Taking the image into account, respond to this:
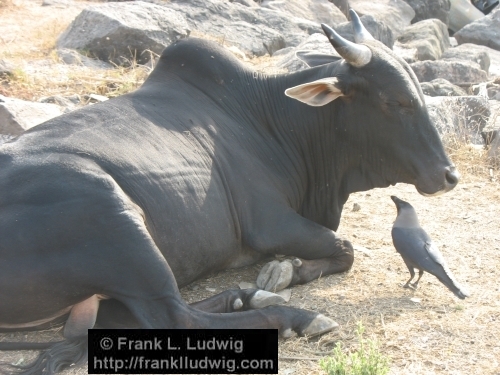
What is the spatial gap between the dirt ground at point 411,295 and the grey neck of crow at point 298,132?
57 centimetres

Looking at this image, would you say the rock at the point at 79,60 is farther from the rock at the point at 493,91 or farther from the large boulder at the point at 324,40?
the rock at the point at 493,91

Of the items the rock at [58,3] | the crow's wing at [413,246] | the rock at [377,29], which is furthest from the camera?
the rock at [58,3]

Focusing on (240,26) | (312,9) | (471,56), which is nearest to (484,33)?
(312,9)

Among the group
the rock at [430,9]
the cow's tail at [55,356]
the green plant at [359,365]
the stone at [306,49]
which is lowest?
the rock at [430,9]

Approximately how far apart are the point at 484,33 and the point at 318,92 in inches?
623

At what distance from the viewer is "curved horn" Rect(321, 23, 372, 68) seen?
216 inches

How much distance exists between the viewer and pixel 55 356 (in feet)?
14.2

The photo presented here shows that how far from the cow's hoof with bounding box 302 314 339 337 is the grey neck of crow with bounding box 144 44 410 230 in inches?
52.6

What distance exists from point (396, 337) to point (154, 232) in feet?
5.06

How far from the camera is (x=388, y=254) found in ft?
20.2

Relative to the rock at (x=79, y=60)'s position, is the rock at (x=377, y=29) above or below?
below

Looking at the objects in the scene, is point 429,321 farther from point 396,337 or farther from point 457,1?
point 457,1

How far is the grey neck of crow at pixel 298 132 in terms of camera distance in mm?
5836

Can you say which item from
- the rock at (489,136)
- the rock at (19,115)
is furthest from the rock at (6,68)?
the rock at (489,136)
